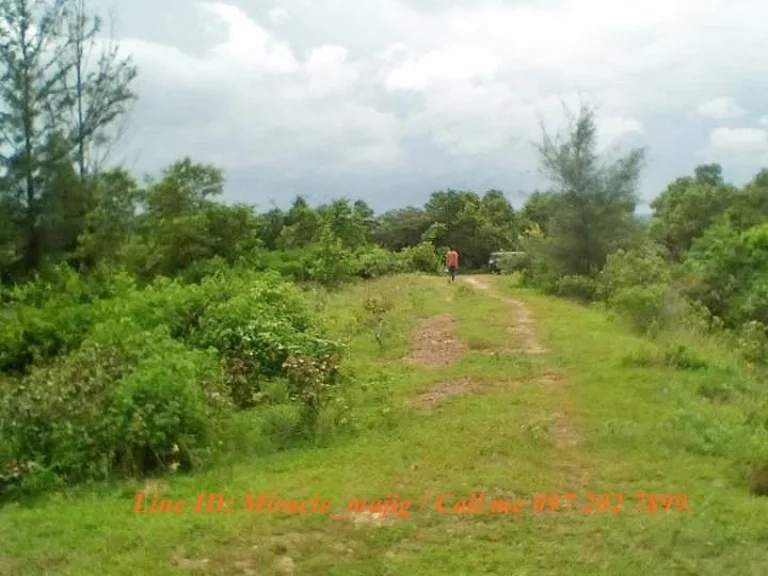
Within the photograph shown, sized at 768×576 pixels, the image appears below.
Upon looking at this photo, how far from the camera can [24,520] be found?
673 cm

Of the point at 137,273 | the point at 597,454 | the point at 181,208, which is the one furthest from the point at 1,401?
the point at 181,208

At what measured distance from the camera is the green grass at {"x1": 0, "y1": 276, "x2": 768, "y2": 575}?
5875 millimetres

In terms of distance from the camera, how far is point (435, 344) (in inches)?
600

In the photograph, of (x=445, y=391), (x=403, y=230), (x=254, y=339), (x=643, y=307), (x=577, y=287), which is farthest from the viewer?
(x=403, y=230)

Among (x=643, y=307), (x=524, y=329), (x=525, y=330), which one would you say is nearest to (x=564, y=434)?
(x=525, y=330)

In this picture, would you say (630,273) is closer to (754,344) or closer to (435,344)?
(754,344)

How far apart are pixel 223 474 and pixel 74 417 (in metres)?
1.57

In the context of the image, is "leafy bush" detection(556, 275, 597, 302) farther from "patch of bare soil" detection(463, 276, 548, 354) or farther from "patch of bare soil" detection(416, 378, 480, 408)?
"patch of bare soil" detection(416, 378, 480, 408)

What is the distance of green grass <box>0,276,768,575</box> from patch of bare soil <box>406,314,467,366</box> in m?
1.45

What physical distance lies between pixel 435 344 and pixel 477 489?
8.09 metres

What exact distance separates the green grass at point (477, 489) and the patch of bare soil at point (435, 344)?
4.76 ft

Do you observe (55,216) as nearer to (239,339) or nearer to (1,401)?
(239,339)

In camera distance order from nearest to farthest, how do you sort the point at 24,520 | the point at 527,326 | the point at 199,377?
the point at 24,520 → the point at 199,377 → the point at 527,326

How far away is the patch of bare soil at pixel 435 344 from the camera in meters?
13.6
